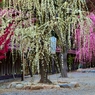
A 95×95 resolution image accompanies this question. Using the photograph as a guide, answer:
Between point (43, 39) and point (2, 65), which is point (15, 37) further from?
point (2, 65)

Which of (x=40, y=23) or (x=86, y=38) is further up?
→ (x=40, y=23)

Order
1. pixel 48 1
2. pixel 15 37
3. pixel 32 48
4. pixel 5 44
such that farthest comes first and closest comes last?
pixel 32 48 → pixel 15 37 → pixel 48 1 → pixel 5 44

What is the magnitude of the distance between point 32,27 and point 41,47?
0.64 meters

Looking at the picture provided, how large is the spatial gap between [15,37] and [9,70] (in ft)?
32.1

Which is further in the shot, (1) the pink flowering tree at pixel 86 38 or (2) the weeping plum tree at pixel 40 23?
(2) the weeping plum tree at pixel 40 23

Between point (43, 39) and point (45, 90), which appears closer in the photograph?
point (43, 39)

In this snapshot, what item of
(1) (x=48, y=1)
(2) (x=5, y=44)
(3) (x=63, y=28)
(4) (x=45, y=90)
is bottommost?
(4) (x=45, y=90)

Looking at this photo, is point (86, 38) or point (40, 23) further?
point (40, 23)

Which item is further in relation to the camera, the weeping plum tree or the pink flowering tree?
the weeping plum tree

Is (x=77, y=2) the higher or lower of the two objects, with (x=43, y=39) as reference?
higher

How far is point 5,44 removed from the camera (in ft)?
18.0

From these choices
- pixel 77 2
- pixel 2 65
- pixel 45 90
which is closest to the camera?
pixel 77 2

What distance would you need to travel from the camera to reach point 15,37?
360 inches

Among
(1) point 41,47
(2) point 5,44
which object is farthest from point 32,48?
(2) point 5,44
